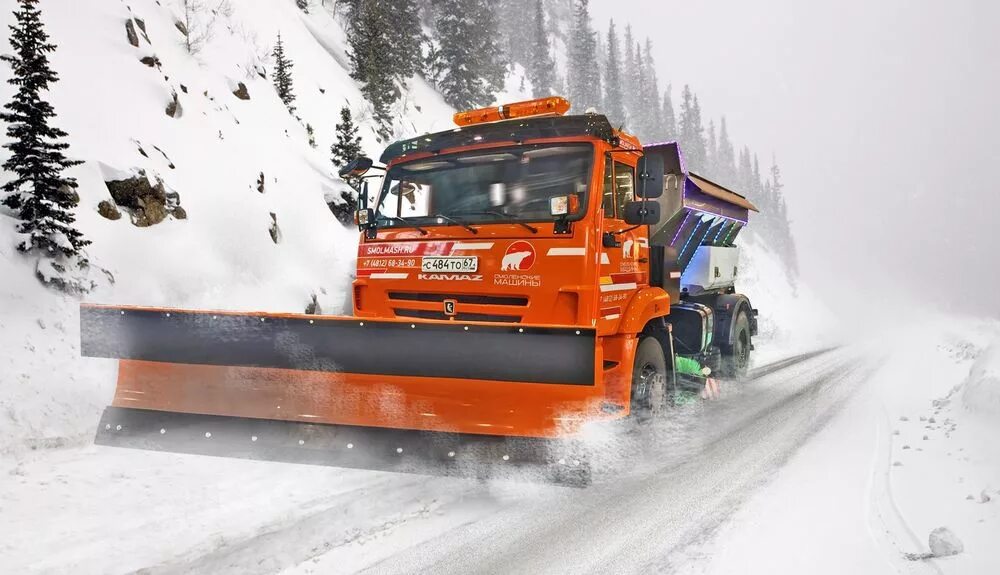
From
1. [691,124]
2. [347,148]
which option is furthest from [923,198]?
[347,148]

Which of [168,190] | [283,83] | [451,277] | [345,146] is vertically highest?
[283,83]

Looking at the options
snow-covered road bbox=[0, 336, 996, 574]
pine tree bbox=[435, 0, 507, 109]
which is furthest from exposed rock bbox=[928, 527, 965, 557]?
pine tree bbox=[435, 0, 507, 109]

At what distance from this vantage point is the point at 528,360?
391cm

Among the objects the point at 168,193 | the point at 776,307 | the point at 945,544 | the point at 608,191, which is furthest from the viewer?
the point at 776,307

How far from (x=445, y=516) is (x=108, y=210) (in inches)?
304

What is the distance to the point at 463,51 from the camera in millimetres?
33375

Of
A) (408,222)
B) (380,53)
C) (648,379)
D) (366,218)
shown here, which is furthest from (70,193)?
(380,53)

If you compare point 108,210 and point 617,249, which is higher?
point 108,210

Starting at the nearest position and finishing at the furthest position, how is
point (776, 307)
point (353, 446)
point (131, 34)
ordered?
point (353, 446), point (131, 34), point (776, 307)

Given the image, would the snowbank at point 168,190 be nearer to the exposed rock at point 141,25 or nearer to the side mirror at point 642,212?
the exposed rock at point 141,25

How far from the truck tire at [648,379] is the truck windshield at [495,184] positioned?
154 cm

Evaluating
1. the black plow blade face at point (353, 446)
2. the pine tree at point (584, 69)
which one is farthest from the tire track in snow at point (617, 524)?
the pine tree at point (584, 69)

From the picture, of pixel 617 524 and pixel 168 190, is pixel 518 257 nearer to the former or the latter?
pixel 617 524

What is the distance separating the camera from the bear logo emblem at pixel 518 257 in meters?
4.65
